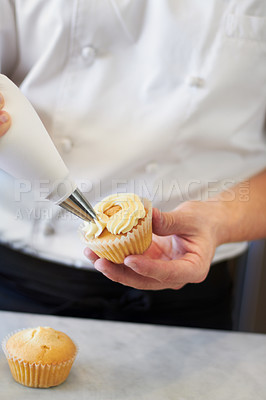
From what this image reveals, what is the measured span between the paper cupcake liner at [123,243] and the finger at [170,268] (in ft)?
0.21

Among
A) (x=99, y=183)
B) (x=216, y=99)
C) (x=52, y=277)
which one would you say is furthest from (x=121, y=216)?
(x=216, y=99)

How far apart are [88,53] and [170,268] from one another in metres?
0.56

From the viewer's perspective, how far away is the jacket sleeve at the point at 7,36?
1.15m

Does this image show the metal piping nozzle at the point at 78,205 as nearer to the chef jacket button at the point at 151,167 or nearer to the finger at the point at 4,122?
the finger at the point at 4,122

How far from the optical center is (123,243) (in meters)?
1.02

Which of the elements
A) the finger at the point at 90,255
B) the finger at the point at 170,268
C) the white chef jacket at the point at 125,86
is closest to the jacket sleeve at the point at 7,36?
the white chef jacket at the point at 125,86

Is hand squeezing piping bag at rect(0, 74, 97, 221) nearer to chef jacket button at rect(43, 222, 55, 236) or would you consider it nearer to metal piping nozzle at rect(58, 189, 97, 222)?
metal piping nozzle at rect(58, 189, 97, 222)

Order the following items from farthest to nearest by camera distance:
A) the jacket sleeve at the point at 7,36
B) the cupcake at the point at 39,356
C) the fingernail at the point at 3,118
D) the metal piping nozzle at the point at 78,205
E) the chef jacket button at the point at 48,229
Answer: the chef jacket button at the point at 48,229 < the jacket sleeve at the point at 7,36 < the cupcake at the point at 39,356 < the metal piping nozzle at the point at 78,205 < the fingernail at the point at 3,118

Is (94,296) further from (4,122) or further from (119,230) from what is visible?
(4,122)

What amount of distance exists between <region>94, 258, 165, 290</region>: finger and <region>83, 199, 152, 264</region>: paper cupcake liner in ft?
0.09

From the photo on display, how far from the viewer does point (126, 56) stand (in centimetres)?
124

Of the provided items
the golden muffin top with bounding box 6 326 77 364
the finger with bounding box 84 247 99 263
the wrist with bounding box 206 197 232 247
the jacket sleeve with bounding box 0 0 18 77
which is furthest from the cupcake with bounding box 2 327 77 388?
the jacket sleeve with bounding box 0 0 18 77

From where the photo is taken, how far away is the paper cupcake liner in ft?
3.31

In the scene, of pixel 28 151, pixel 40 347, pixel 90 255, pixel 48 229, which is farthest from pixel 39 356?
pixel 28 151
